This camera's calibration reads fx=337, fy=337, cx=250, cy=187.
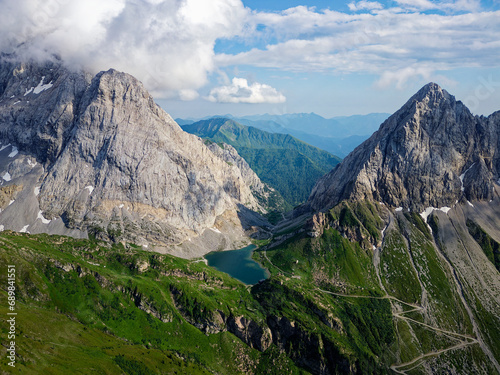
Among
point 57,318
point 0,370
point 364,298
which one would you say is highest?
point 0,370

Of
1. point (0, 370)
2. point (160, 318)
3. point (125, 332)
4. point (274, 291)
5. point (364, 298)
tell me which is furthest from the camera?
point (364, 298)

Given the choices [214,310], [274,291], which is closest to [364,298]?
[274,291]

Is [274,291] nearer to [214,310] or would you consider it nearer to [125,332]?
[214,310]

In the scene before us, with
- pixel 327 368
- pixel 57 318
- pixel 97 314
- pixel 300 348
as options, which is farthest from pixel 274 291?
pixel 57 318

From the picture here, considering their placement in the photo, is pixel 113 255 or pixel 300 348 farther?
pixel 113 255

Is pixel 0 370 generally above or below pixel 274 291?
above

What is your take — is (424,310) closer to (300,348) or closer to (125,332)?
(300,348)

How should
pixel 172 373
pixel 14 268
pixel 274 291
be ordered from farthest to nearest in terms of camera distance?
pixel 274 291
pixel 14 268
pixel 172 373

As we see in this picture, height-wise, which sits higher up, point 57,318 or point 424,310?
point 57,318

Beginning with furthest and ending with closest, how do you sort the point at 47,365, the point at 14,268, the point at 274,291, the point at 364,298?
1. the point at 364,298
2. the point at 274,291
3. the point at 14,268
4. the point at 47,365

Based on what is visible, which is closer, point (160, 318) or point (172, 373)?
point (172, 373)
